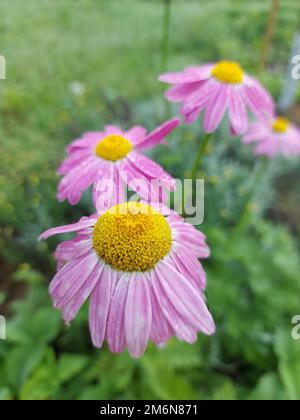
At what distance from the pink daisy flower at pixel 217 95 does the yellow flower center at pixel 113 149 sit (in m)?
0.11

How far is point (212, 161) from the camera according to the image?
5.24ft

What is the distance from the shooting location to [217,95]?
69 cm

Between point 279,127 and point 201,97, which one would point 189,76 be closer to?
point 201,97

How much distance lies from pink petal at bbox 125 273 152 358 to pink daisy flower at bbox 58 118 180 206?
0.43ft

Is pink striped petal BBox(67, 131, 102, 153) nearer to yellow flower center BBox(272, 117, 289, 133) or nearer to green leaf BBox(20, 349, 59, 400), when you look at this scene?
green leaf BBox(20, 349, 59, 400)

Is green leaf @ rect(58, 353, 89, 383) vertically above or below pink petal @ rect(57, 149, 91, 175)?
below

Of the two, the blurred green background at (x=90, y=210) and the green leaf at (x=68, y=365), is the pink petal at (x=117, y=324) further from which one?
the green leaf at (x=68, y=365)

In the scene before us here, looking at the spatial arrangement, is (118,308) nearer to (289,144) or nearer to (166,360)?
(166,360)

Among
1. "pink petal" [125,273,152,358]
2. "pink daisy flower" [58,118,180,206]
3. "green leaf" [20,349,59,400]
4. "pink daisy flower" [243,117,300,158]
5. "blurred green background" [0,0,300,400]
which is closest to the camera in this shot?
"pink petal" [125,273,152,358]

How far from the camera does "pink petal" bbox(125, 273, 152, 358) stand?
19.1 inches

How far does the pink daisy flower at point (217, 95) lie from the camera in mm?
659

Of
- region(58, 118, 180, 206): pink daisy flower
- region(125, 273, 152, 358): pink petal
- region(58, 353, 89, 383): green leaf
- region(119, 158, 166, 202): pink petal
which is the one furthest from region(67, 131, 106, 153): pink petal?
region(58, 353, 89, 383): green leaf

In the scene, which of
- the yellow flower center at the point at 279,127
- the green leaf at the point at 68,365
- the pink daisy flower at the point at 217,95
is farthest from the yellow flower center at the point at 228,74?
the green leaf at the point at 68,365

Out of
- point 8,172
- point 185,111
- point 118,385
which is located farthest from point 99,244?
point 8,172
